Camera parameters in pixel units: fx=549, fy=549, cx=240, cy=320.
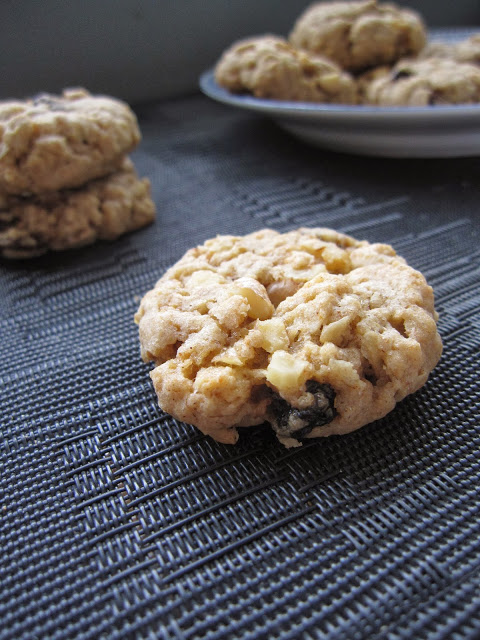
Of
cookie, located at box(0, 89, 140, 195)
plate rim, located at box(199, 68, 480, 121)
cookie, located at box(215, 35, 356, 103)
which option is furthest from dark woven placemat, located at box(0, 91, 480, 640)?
cookie, located at box(215, 35, 356, 103)

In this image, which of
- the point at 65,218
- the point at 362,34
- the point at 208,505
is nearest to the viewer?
the point at 208,505

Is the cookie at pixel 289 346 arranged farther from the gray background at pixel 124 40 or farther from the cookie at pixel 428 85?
the gray background at pixel 124 40

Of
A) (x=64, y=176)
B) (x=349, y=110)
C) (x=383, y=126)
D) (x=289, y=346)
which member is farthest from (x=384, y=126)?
(x=289, y=346)

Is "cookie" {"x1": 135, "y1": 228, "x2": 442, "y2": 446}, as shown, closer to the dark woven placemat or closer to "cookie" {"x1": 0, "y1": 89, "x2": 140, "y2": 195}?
the dark woven placemat

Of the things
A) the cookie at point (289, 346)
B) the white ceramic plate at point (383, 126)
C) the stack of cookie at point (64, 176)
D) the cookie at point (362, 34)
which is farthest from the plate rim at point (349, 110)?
the cookie at point (289, 346)

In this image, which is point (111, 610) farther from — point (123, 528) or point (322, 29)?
point (322, 29)

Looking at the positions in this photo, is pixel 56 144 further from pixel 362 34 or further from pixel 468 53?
pixel 468 53
